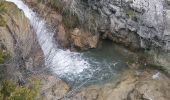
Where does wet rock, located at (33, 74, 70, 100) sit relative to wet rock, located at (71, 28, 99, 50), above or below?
below

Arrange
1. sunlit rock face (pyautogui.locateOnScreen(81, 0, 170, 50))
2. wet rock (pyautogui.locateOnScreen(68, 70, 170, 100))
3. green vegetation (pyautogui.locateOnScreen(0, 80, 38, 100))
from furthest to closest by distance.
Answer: sunlit rock face (pyautogui.locateOnScreen(81, 0, 170, 50))
wet rock (pyautogui.locateOnScreen(68, 70, 170, 100))
green vegetation (pyautogui.locateOnScreen(0, 80, 38, 100))

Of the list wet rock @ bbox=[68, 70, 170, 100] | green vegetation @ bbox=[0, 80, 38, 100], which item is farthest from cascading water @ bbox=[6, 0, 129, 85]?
green vegetation @ bbox=[0, 80, 38, 100]

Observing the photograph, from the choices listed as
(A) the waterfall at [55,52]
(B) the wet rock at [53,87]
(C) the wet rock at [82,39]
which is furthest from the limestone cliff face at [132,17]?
(B) the wet rock at [53,87]

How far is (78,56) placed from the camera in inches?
431

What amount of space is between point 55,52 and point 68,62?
0.77 meters

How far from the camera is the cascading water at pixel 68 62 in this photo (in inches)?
393

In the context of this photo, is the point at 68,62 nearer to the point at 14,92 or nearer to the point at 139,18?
the point at 139,18

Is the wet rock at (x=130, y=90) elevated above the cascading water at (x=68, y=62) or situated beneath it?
situated beneath

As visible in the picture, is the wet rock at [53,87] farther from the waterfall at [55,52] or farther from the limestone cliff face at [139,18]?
the limestone cliff face at [139,18]

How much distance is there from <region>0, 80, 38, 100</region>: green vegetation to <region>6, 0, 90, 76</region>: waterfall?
358 cm

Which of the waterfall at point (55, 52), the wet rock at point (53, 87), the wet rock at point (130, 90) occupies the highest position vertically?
the waterfall at point (55, 52)

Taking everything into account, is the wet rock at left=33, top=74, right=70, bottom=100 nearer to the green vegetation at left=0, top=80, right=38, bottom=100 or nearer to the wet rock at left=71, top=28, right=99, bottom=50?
the wet rock at left=71, top=28, right=99, bottom=50

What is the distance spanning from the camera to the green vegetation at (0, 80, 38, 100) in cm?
582

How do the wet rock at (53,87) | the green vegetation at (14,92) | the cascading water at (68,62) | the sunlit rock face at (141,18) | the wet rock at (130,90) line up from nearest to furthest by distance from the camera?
the green vegetation at (14,92), the wet rock at (53,87), the wet rock at (130,90), the cascading water at (68,62), the sunlit rock face at (141,18)
